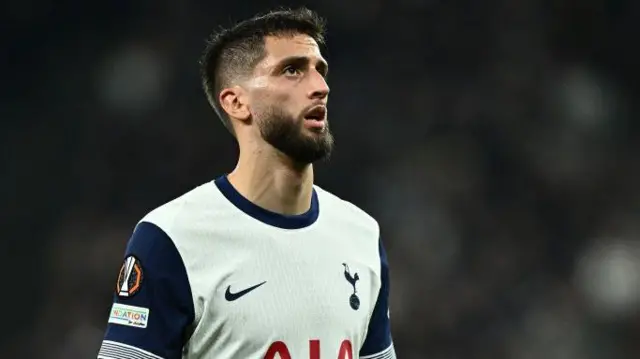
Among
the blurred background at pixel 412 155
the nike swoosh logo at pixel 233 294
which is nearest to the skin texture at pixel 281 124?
the nike swoosh logo at pixel 233 294

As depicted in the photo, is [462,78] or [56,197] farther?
[462,78]

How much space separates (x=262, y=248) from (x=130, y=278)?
0.35m

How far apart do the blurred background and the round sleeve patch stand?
4002 millimetres

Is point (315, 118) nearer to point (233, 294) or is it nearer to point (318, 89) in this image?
point (318, 89)

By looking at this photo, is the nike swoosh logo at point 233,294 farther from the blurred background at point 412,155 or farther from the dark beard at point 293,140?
the blurred background at point 412,155

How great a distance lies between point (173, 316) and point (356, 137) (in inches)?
187

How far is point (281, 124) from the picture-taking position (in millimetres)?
2703

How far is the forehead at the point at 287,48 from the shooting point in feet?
9.09

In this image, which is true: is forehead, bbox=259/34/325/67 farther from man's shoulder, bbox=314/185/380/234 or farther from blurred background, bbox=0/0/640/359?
blurred background, bbox=0/0/640/359

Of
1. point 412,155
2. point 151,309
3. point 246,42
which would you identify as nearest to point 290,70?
point 246,42

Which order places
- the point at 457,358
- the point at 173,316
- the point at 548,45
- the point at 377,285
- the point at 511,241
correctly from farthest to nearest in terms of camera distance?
the point at 548,45
the point at 511,241
the point at 457,358
the point at 377,285
the point at 173,316

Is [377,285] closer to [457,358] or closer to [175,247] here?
[175,247]

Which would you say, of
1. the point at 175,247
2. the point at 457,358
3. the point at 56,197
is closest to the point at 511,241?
the point at 457,358

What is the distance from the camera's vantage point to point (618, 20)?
7.71 m
